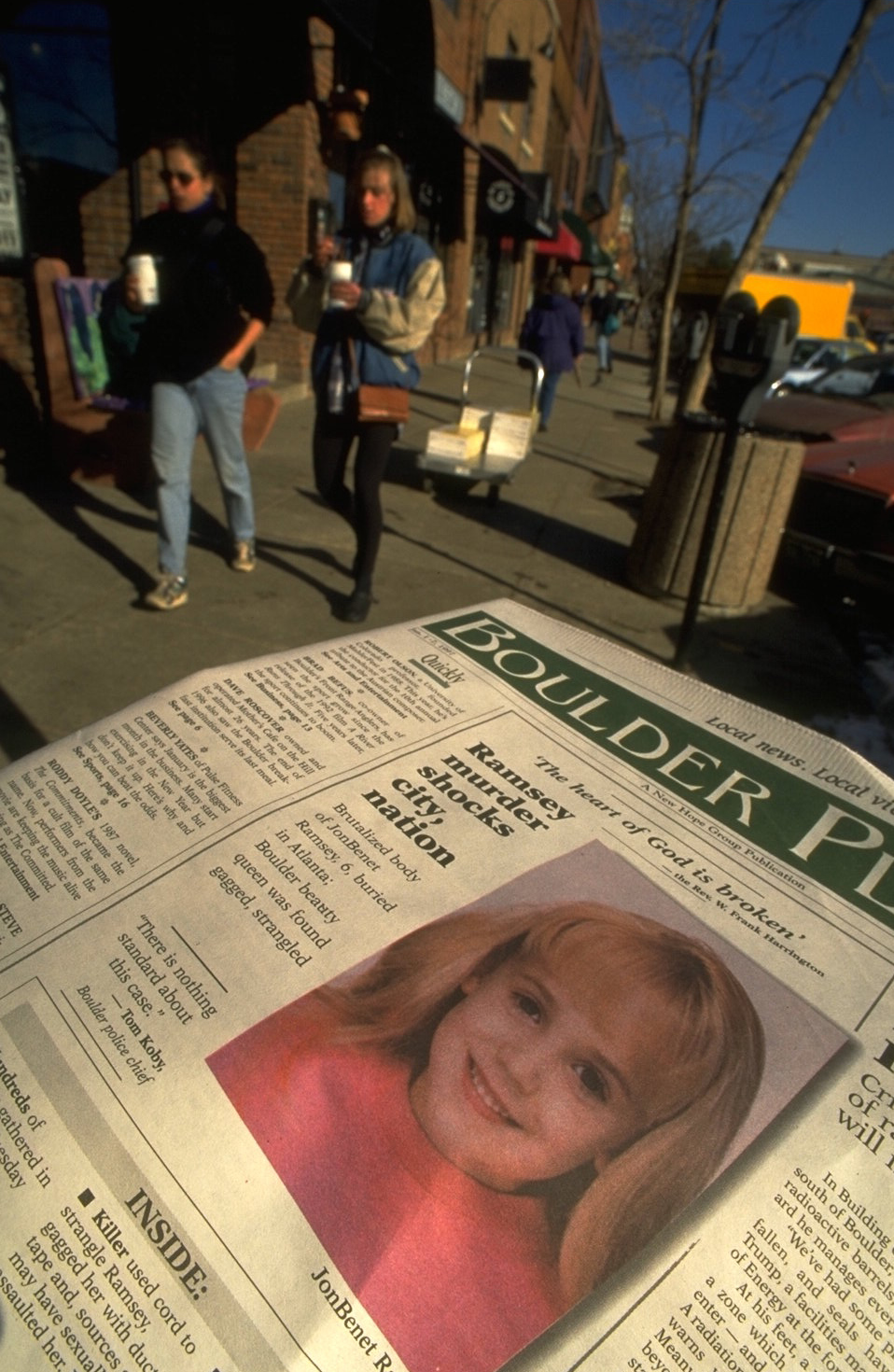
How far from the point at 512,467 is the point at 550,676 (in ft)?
18.0

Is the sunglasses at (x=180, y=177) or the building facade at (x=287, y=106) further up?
the building facade at (x=287, y=106)

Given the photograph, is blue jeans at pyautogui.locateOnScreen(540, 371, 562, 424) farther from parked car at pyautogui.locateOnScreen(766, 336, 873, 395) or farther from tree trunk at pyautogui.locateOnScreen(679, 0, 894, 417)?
parked car at pyautogui.locateOnScreen(766, 336, 873, 395)

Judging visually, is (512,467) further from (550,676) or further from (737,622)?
(550,676)

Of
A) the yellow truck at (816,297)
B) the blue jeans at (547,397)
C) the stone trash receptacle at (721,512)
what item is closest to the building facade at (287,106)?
the stone trash receptacle at (721,512)

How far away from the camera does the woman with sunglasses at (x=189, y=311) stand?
3.44 m

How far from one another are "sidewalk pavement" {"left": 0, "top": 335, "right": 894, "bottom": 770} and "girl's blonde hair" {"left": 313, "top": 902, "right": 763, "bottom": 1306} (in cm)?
232

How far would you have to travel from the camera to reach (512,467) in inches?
254

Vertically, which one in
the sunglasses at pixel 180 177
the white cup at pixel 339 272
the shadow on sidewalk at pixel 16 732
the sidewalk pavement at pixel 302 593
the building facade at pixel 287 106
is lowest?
the sidewalk pavement at pixel 302 593

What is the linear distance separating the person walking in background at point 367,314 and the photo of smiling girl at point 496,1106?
10.1ft

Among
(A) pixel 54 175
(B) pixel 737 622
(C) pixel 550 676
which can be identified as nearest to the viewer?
(C) pixel 550 676

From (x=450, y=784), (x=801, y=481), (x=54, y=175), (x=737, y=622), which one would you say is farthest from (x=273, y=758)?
(x=54, y=175)

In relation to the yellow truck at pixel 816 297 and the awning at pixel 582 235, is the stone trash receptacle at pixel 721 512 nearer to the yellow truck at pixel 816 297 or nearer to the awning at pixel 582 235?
the yellow truck at pixel 816 297

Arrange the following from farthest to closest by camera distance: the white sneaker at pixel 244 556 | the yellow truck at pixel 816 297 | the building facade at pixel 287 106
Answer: the yellow truck at pixel 816 297
the building facade at pixel 287 106
the white sneaker at pixel 244 556

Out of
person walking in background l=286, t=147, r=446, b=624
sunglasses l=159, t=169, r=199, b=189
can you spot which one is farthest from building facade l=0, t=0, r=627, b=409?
person walking in background l=286, t=147, r=446, b=624
